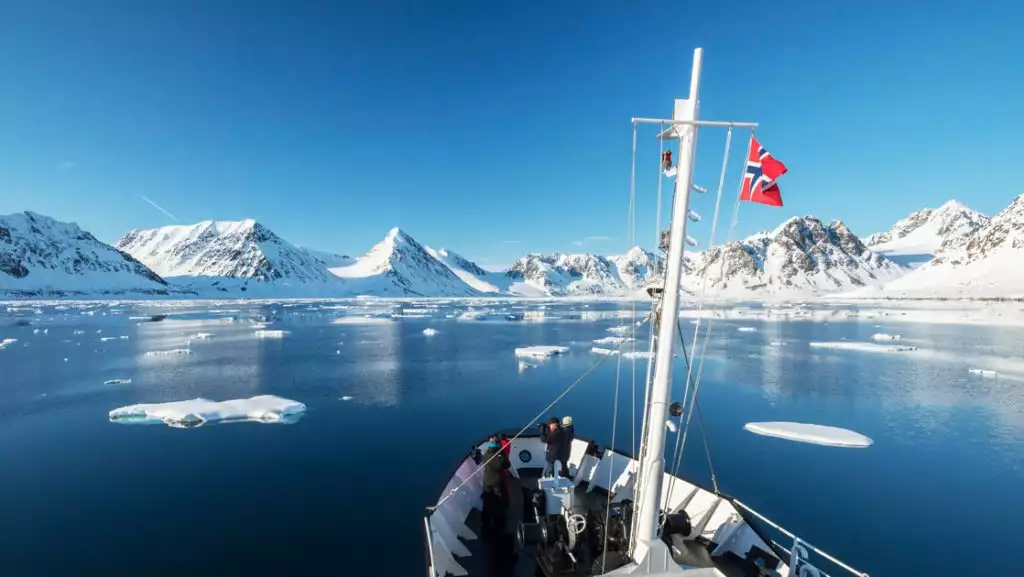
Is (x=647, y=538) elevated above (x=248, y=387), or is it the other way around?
(x=647, y=538)

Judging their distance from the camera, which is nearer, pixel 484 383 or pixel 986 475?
pixel 986 475

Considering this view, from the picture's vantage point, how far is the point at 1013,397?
2319 cm

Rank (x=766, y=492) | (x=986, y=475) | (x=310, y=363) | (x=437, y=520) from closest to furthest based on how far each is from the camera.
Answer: (x=437, y=520), (x=766, y=492), (x=986, y=475), (x=310, y=363)

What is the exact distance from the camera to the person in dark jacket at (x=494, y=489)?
1070cm

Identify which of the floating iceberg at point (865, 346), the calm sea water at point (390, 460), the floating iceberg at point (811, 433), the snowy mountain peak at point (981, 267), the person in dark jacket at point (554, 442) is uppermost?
the snowy mountain peak at point (981, 267)

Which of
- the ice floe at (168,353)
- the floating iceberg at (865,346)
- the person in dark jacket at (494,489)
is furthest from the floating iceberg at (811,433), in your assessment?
the ice floe at (168,353)

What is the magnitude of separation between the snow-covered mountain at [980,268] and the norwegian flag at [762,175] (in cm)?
17933

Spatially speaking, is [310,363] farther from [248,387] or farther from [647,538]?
[647,538]

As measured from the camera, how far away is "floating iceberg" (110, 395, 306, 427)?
19.3 metres

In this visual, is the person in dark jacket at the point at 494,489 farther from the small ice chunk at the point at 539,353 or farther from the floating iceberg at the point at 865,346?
the floating iceberg at the point at 865,346

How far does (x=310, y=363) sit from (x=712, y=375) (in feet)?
84.5

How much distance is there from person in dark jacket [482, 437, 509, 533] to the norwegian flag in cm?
716

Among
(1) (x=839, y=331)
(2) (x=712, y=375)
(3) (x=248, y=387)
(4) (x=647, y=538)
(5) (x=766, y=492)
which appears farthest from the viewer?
(1) (x=839, y=331)

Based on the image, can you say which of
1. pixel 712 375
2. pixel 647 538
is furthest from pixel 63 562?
pixel 712 375
